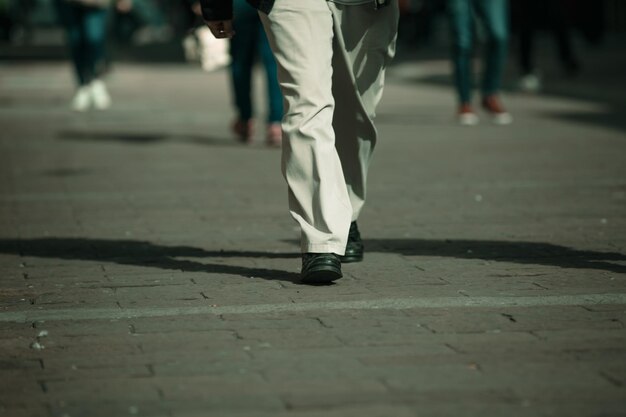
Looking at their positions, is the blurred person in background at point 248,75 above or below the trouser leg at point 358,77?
below

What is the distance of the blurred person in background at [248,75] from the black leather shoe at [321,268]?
5.81m

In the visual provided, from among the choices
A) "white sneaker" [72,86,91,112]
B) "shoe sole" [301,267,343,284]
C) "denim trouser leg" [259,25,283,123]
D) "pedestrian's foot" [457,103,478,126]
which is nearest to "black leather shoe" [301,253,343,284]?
"shoe sole" [301,267,343,284]

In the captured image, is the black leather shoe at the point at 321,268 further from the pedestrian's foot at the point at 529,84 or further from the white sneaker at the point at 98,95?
the pedestrian's foot at the point at 529,84

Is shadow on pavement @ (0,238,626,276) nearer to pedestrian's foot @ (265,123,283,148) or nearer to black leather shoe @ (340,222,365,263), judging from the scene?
black leather shoe @ (340,222,365,263)

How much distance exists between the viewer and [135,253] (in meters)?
6.26

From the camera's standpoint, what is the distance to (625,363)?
3.99 meters

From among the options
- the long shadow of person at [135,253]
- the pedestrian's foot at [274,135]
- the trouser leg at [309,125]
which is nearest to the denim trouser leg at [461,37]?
the pedestrian's foot at [274,135]

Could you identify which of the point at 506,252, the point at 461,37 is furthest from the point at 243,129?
the point at 506,252

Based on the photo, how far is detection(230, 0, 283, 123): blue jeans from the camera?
11.1 m

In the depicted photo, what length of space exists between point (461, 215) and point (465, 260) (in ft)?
4.54

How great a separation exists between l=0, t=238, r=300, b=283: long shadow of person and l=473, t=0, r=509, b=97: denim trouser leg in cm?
641

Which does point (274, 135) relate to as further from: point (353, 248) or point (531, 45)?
point (531, 45)

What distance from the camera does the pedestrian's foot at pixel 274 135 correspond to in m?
11.2

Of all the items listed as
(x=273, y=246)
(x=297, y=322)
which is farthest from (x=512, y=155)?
(x=297, y=322)
